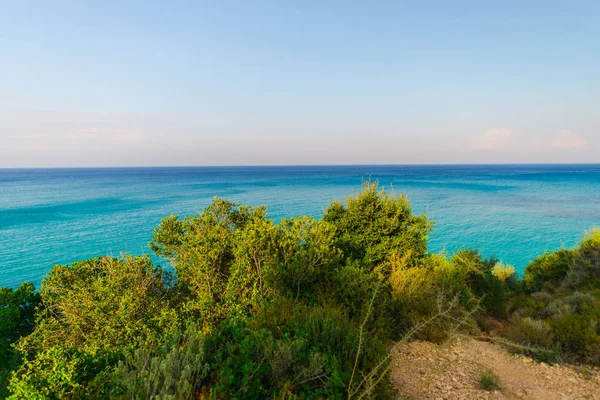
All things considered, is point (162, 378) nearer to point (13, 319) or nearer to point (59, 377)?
point (59, 377)

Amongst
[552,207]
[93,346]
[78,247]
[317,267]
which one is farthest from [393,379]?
[552,207]

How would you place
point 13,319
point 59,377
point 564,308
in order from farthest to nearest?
point 564,308 < point 13,319 < point 59,377

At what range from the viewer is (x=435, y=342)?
7.39 m

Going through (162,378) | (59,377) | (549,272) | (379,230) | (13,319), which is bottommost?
(549,272)

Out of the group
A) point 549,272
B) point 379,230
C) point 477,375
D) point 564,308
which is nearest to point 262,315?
point 477,375

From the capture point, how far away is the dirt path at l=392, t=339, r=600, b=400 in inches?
213

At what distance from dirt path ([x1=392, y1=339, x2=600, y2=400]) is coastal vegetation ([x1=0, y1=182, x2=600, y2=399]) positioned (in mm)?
368

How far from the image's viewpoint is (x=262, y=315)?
589cm

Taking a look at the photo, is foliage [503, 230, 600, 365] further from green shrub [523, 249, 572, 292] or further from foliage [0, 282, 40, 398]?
foliage [0, 282, 40, 398]

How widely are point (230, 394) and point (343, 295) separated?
4.23 metres

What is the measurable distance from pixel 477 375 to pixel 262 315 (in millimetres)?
4560

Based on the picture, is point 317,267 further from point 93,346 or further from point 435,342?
point 93,346

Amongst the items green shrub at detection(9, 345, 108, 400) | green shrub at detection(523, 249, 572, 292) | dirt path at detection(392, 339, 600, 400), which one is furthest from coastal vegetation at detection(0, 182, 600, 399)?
green shrub at detection(523, 249, 572, 292)

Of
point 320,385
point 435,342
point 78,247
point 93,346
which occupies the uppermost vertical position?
point 320,385
